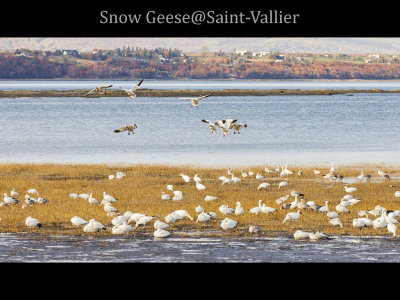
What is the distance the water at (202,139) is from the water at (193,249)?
2184cm

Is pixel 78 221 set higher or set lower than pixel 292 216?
higher

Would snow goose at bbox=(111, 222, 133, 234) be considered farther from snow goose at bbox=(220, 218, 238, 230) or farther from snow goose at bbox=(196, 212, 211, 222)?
snow goose at bbox=(220, 218, 238, 230)

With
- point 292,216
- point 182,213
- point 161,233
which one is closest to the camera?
point 161,233

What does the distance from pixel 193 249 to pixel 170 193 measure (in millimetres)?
9290

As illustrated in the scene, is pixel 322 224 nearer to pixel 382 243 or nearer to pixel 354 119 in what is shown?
pixel 382 243

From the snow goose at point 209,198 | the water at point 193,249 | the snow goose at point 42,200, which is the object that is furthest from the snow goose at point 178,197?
the water at point 193,249

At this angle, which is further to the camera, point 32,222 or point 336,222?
point 32,222

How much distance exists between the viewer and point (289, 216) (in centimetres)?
2153

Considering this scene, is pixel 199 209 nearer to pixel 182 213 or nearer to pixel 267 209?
pixel 182 213

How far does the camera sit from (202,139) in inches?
2598

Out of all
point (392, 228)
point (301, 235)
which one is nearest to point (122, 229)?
point (301, 235)

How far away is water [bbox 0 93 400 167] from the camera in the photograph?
47.4 metres

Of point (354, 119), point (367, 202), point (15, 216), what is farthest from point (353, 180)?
point (354, 119)

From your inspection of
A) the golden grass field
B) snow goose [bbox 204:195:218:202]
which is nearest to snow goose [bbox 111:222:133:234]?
the golden grass field
